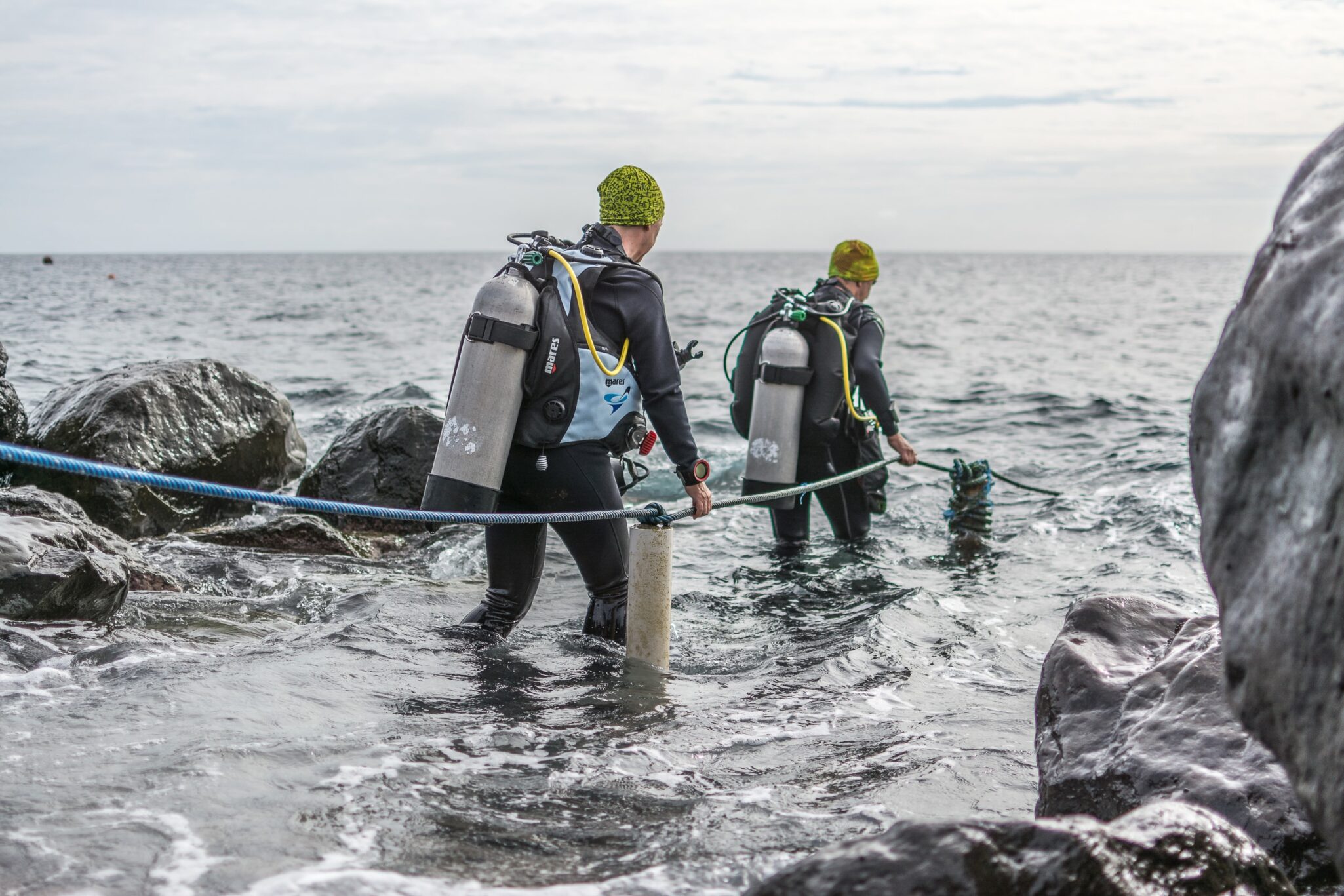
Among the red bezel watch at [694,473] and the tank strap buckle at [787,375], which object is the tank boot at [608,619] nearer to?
the red bezel watch at [694,473]

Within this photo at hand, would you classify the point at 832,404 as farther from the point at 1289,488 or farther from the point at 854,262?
the point at 1289,488

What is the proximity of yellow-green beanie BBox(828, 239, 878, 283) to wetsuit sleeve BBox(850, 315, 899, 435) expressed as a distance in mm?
357

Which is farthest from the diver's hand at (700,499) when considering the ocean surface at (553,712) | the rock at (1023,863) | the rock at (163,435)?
the rock at (163,435)

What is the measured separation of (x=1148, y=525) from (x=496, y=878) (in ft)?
27.9

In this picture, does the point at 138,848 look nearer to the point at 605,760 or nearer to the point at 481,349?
the point at 605,760

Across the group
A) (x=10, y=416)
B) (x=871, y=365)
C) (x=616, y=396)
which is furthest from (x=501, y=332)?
(x=10, y=416)

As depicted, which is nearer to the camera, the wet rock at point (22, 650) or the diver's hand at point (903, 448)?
the wet rock at point (22, 650)

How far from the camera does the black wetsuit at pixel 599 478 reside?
16.0 ft

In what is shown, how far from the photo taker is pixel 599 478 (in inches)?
198

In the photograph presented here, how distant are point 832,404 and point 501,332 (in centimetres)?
375

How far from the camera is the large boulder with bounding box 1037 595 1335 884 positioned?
3.37 metres

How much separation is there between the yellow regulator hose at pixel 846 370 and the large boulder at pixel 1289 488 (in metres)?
5.25

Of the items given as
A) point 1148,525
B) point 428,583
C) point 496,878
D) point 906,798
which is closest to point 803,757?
point 906,798

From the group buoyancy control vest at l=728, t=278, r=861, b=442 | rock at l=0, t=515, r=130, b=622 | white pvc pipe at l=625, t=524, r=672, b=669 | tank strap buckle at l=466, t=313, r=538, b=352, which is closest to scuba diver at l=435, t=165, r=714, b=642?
tank strap buckle at l=466, t=313, r=538, b=352
